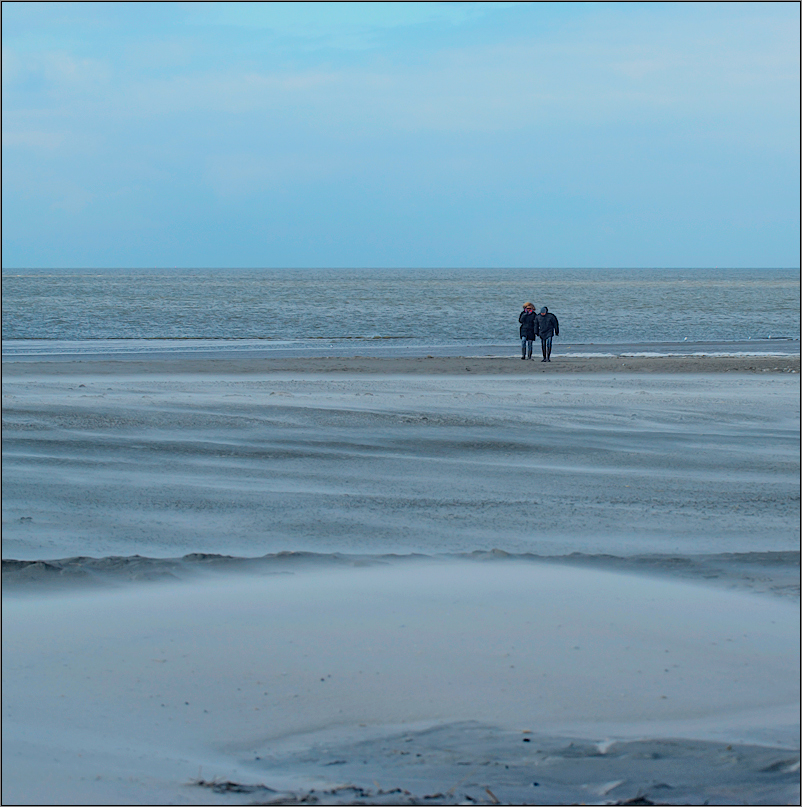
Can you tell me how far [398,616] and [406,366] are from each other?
1671 centimetres

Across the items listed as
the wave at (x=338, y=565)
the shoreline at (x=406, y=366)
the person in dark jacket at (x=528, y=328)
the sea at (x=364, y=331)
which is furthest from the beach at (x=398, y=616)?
the sea at (x=364, y=331)

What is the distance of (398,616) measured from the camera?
17.1ft

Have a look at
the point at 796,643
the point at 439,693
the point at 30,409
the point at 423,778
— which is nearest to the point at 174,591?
the point at 439,693

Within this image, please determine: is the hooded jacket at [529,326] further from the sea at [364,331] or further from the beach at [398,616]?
the beach at [398,616]

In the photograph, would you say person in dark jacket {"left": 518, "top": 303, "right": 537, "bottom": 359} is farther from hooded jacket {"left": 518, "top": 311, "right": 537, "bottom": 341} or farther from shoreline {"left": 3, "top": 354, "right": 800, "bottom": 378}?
shoreline {"left": 3, "top": 354, "right": 800, "bottom": 378}

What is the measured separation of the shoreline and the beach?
890cm

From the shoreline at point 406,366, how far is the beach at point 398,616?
8.90 meters

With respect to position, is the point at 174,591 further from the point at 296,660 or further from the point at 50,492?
the point at 50,492

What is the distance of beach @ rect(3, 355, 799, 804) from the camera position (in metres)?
3.50

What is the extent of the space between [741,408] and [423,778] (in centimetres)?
1185

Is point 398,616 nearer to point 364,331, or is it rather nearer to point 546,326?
point 546,326

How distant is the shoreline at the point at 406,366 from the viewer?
66.3ft

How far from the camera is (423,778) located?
339cm

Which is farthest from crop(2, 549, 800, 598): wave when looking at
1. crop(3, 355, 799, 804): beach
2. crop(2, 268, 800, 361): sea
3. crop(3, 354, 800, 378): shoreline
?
crop(2, 268, 800, 361): sea
